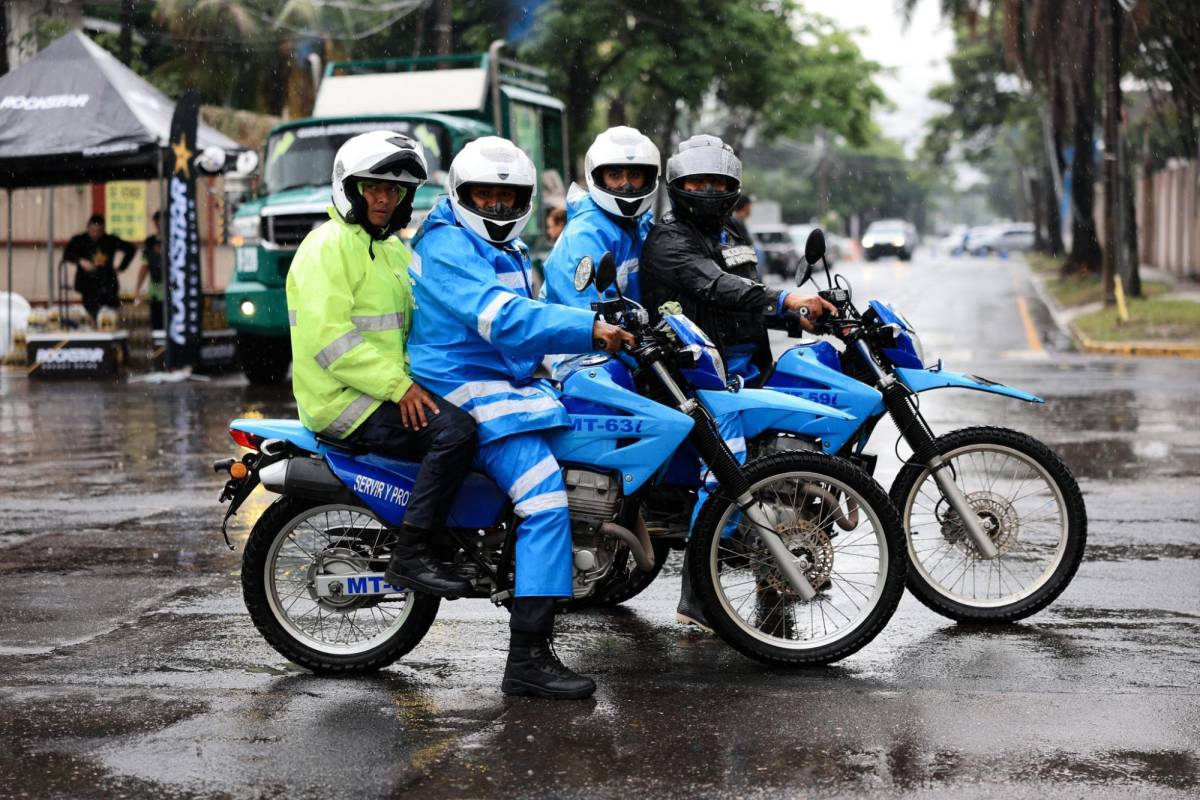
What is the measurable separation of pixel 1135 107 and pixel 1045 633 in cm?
4117

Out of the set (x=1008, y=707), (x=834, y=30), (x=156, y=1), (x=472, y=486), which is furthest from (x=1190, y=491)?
(x=834, y=30)

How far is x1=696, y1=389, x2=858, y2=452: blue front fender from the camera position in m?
6.02

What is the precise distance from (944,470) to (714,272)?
120 cm

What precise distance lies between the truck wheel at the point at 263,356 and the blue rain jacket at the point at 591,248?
454 inches

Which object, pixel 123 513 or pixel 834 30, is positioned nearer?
pixel 123 513

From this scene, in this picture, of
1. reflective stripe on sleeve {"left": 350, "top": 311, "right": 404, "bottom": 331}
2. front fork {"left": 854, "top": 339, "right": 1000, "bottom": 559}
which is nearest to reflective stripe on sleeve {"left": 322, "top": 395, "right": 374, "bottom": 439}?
reflective stripe on sleeve {"left": 350, "top": 311, "right": 404, "bottom": 331}

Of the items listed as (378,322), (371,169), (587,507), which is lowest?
(587,507)

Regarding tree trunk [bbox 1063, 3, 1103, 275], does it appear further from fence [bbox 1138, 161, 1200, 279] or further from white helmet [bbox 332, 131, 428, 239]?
white helmet [bbox 332, 131, 428, 239]

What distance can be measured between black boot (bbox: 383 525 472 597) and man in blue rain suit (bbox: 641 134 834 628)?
3.35ft

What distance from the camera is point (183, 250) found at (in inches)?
752

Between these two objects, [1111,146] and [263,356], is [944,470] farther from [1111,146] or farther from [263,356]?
[1111,146]

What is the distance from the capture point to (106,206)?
27094 millimetres

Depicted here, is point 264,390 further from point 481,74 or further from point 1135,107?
point 1135,107

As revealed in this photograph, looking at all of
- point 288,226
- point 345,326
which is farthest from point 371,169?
point 288,226
